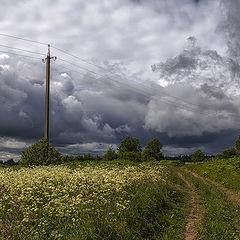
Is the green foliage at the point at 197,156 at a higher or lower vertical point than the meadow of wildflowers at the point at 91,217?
lower

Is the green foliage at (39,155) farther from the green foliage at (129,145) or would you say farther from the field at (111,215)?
the green foliage at (129,145)

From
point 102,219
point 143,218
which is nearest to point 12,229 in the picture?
point 102,219

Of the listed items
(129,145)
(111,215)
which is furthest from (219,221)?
(129,145)

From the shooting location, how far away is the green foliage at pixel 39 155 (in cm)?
2641

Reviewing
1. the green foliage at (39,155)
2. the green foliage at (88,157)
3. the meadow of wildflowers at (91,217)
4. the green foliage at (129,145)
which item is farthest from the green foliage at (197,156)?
the meadow of wildflowers at (91,217)

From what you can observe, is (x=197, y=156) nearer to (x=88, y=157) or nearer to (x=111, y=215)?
(x=88, y=157)

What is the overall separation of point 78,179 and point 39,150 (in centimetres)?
1703

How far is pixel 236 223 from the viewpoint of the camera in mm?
9406

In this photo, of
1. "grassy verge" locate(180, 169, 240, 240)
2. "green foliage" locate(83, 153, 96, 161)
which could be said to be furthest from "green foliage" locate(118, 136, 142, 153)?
"grassy verge" locate(180, 169, 240, 240)

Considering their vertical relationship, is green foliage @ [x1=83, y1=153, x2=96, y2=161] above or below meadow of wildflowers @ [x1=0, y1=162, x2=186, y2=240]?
below

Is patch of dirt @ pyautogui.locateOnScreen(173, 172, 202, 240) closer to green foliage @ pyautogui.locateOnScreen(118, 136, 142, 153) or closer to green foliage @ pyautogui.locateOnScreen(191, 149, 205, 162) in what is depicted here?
green foliage @ pyautogui.locateOnScreen(118, 136, 142, 153)

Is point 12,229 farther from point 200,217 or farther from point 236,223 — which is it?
point 236,223

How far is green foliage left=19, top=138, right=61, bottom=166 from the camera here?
26.4 m

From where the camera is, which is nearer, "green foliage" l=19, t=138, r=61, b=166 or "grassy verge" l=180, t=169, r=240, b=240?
"grassy verge" l=180, t=169, r=240, b=240
